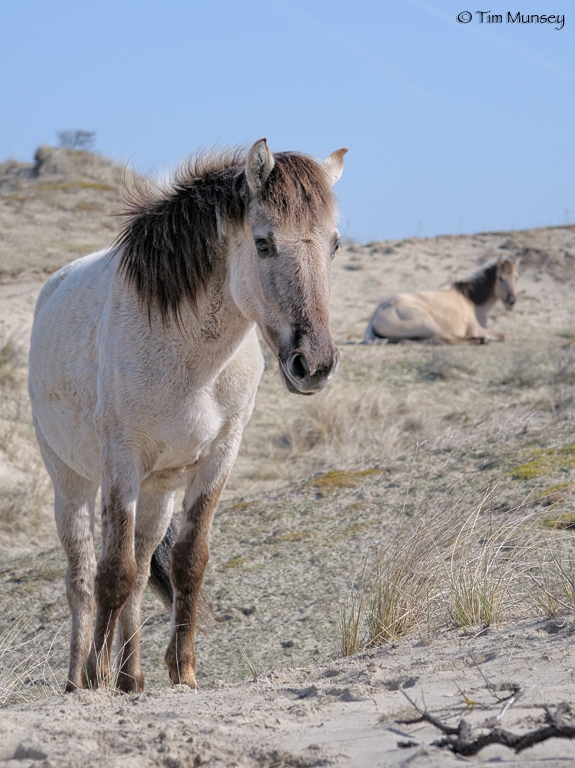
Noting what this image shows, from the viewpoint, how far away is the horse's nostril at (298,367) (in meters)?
3.38

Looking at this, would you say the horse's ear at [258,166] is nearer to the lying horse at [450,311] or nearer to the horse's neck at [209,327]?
the horse's neck at [209,327]

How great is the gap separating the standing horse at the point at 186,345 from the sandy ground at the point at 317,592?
52cm

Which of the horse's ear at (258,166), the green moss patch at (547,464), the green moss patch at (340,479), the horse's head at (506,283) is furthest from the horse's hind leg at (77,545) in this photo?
the horse's head at (506,283)

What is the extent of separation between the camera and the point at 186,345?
4.05m

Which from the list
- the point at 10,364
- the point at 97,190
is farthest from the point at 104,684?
the point at 97,190

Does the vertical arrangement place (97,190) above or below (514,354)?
above

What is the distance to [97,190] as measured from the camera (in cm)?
2394

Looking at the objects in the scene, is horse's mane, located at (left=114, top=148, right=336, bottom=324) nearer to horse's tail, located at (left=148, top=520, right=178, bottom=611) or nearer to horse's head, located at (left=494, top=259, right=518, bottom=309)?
horse's tail, located at (left=148, top=520, right=178, bottom=611)

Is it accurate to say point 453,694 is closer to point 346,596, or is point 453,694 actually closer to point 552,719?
point 552,719

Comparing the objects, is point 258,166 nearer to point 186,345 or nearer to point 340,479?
point 186,345

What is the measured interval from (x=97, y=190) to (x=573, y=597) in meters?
22.0

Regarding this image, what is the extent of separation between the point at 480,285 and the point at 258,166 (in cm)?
1404

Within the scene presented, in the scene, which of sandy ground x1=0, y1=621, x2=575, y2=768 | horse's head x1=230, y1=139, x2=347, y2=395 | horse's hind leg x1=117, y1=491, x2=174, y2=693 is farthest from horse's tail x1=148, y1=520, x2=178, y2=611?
horse's head x1=230, y1=139, x2=347, y2=395

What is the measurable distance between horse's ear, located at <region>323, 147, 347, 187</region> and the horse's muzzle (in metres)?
1.10
